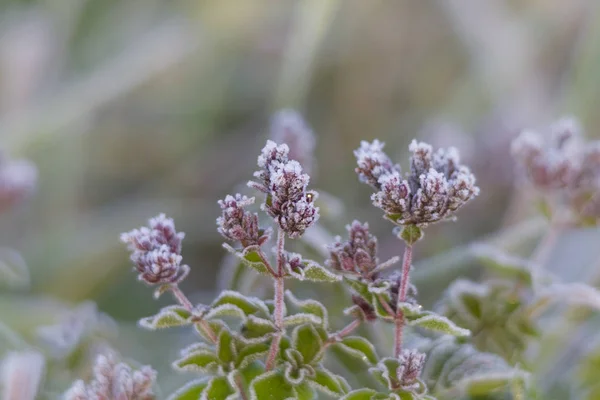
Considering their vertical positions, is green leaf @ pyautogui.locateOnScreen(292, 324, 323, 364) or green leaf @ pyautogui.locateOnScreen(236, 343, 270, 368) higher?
green leaf @ pyautogui.locateOnScreen(292, 324, 323, 364)

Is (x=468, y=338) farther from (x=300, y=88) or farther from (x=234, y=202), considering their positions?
(x=300, y=88)

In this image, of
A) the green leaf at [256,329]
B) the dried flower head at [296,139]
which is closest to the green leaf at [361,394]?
the green leaf at [256,329]

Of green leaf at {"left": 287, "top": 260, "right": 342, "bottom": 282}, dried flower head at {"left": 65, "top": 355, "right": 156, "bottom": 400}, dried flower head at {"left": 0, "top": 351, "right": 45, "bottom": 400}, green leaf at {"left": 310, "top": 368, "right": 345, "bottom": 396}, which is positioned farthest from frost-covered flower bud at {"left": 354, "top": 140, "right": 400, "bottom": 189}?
dried flower head at {"left": 0, "top": 351, "right": 45, "bottom": 400}

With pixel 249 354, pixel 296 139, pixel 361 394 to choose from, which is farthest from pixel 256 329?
pixel 296 139

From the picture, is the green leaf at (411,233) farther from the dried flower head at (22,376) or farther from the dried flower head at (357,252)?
the dried flower head at (22,376)

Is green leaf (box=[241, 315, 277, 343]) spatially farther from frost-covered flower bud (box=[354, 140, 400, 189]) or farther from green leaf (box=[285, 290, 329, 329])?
frost-covered flower bud (box=[354, 140, 400, 189])

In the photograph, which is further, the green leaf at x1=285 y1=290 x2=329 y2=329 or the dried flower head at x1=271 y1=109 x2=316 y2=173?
the dried flower head at x1=271 y1=109 x2=316 y2=173
